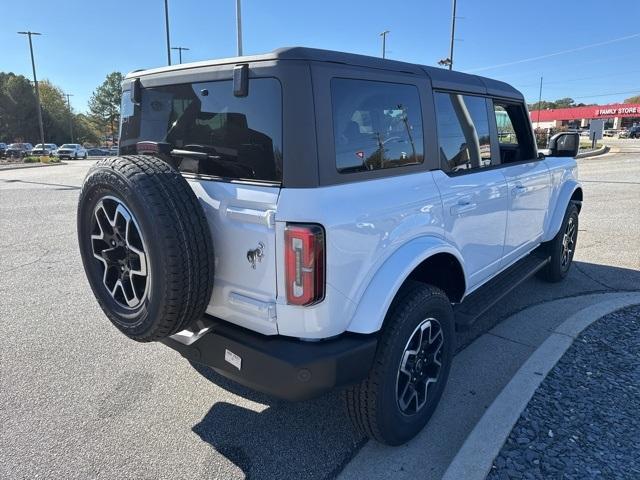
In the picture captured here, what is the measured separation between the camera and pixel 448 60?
24859mm

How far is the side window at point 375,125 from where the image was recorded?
85.8 inches

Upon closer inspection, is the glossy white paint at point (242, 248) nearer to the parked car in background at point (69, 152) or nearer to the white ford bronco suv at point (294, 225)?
the white ford bronco suv at point (294, 225)

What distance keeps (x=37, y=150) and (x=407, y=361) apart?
56.3 metres

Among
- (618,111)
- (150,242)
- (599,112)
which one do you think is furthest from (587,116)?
(150,242)

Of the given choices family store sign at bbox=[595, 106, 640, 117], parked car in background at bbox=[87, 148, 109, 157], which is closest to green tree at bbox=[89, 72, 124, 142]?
parked car in background at bbox=[87, 148, 109, 157]

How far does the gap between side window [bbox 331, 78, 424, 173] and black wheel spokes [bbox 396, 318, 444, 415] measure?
0.95 metres

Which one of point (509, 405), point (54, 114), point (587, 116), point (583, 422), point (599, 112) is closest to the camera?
point (583, 422)

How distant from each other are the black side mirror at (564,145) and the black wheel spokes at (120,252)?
432 centimetres

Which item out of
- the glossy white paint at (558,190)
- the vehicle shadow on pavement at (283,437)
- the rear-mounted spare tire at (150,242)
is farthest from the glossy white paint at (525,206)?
the rear-mounted spare tire at (150,242)

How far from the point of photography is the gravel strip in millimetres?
2312

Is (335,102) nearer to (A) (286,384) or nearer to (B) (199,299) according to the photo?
(B) (199,299)

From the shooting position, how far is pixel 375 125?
7.81ft

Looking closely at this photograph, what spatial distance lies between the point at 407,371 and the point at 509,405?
778 millimetres

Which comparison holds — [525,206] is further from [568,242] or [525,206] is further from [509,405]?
[509,405]
